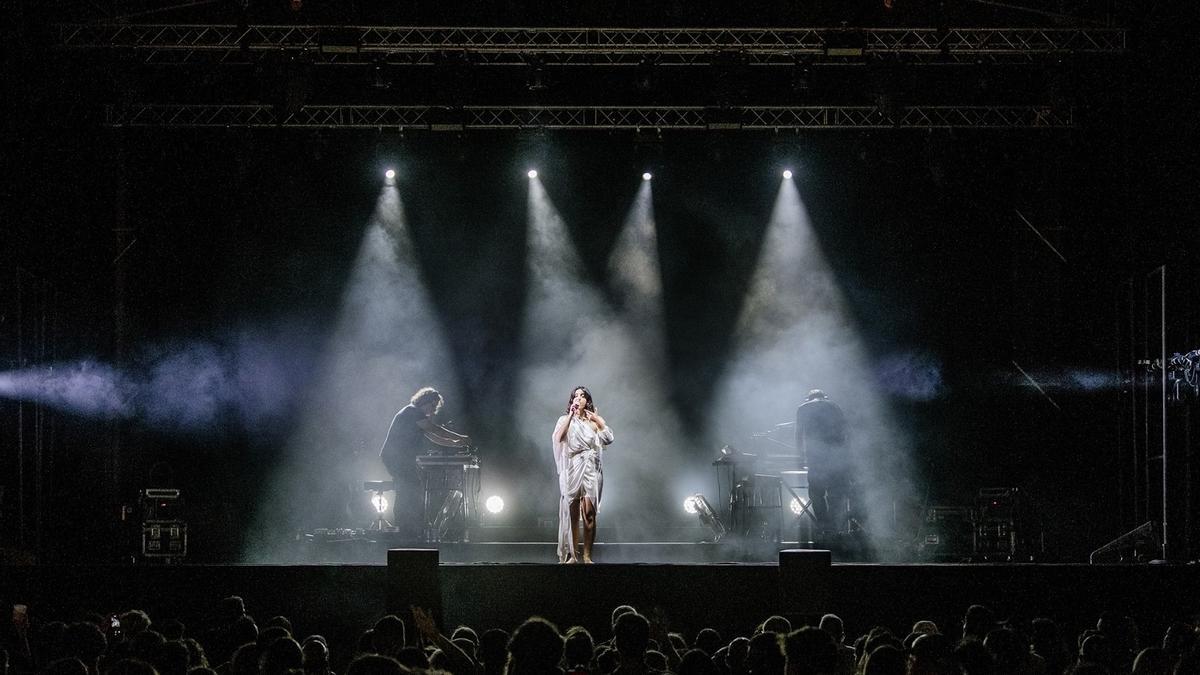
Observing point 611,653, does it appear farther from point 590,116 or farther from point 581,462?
point 590,116

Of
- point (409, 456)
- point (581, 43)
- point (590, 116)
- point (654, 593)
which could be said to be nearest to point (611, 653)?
Result: point (654, 593)

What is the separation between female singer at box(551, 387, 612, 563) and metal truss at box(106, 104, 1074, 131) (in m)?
4.61

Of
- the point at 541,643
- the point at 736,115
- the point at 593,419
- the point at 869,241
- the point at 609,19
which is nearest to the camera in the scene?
the point at 541,643

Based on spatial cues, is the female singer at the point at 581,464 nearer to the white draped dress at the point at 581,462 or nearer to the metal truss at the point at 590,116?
the white draped dress at the point at 581,462

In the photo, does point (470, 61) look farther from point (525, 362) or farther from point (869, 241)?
point (869, 241)

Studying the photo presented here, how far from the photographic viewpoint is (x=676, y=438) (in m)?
15.7

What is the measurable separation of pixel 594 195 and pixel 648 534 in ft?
15.9

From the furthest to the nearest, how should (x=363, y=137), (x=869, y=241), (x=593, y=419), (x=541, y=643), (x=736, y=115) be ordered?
(x=869, y=241)
(x=363, y=137)
(x=736, y=115)
(x=593, y=419)
(x=541, y=643)

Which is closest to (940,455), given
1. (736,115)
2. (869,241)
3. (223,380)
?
(869,241)

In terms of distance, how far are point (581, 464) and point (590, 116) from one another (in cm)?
613

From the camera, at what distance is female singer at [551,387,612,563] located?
1042 cm

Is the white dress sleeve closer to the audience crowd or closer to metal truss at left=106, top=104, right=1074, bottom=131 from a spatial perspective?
metal truss at left=106, top=104, right=1074, bottom=131

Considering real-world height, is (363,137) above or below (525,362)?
above

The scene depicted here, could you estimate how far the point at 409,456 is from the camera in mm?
11094
